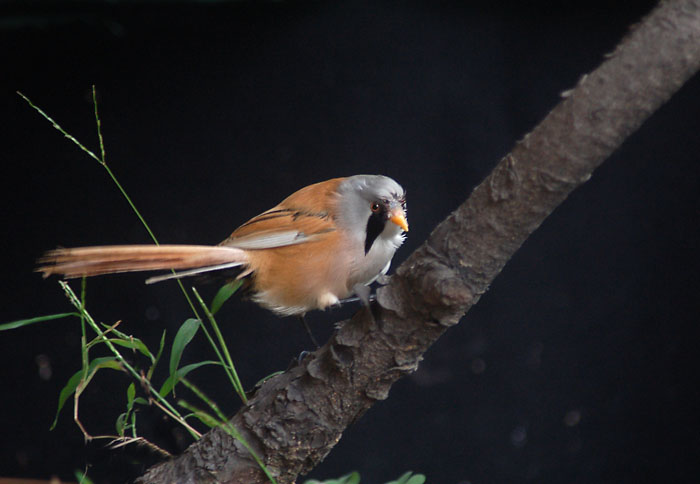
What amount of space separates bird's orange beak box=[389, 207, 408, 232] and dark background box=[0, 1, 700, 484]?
0.57 m

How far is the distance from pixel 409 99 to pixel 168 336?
0.80m

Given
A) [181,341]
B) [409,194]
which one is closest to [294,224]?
[181,341]

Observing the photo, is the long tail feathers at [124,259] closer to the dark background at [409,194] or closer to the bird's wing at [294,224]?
the bird's wing at [294,224]

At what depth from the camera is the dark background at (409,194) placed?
4.96ft

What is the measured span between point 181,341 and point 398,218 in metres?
0.36

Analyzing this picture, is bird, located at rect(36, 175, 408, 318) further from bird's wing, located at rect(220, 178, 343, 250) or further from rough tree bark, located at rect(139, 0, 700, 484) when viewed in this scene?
rough tree bark, located at rect(139, 0, 700, 484)

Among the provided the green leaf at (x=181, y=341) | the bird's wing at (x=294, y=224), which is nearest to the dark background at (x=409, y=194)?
the bird's wing at (x=294, y=224)

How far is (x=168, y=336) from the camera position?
1657 millimetres

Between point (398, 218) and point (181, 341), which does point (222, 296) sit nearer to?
point (181, 341)

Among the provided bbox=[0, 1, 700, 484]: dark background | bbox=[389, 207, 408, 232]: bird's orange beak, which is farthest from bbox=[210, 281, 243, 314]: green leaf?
bbox=[0, 1, 700, 484]: dark background

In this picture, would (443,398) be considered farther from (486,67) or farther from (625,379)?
(486,67)

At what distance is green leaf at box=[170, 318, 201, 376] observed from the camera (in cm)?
96

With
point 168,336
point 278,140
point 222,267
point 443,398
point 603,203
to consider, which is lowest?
point 443,398

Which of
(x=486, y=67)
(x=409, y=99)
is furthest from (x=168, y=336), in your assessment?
(x=486, y=67)
